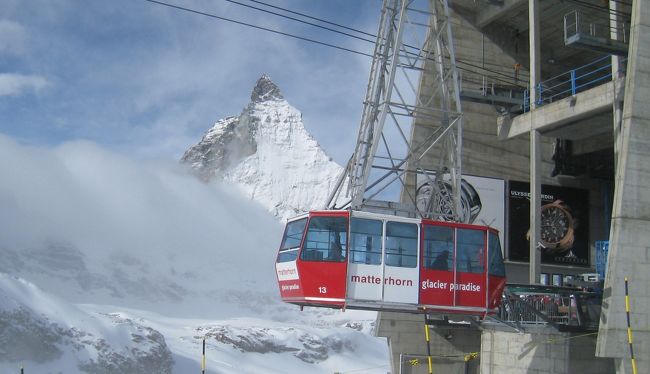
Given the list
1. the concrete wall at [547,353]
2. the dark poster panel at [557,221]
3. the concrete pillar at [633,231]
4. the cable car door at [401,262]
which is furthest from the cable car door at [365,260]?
the dark poster panel at [557,221]

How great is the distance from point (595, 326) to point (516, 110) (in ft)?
42.9

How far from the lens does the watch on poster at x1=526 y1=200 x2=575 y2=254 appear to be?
1554 inches

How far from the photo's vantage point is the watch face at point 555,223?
3947 cm

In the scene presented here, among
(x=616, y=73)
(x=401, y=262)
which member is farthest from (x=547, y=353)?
(x=616, y=73)

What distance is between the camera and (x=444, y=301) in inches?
867

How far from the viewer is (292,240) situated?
22.3m

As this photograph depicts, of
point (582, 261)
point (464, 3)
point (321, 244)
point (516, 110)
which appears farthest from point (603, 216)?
point (321, 244)

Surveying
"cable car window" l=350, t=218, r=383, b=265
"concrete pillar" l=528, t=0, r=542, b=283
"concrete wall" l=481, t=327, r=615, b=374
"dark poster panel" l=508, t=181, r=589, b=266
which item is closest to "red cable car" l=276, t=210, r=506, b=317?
"cable car window" l=350, t=218, r=383, b=265

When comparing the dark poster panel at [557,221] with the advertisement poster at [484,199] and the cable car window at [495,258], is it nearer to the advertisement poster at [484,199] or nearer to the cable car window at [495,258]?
the advertisement poster at [484,199]

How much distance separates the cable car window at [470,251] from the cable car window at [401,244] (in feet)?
4.61

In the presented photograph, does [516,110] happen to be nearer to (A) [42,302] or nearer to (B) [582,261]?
(B) [582,261]

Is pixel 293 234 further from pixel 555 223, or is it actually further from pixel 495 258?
pixel 555 223

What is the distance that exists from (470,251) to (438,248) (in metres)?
1.08

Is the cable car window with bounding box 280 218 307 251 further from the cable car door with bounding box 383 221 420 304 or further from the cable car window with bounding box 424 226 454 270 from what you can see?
the cable car window with bounding box 424 226 454 270
